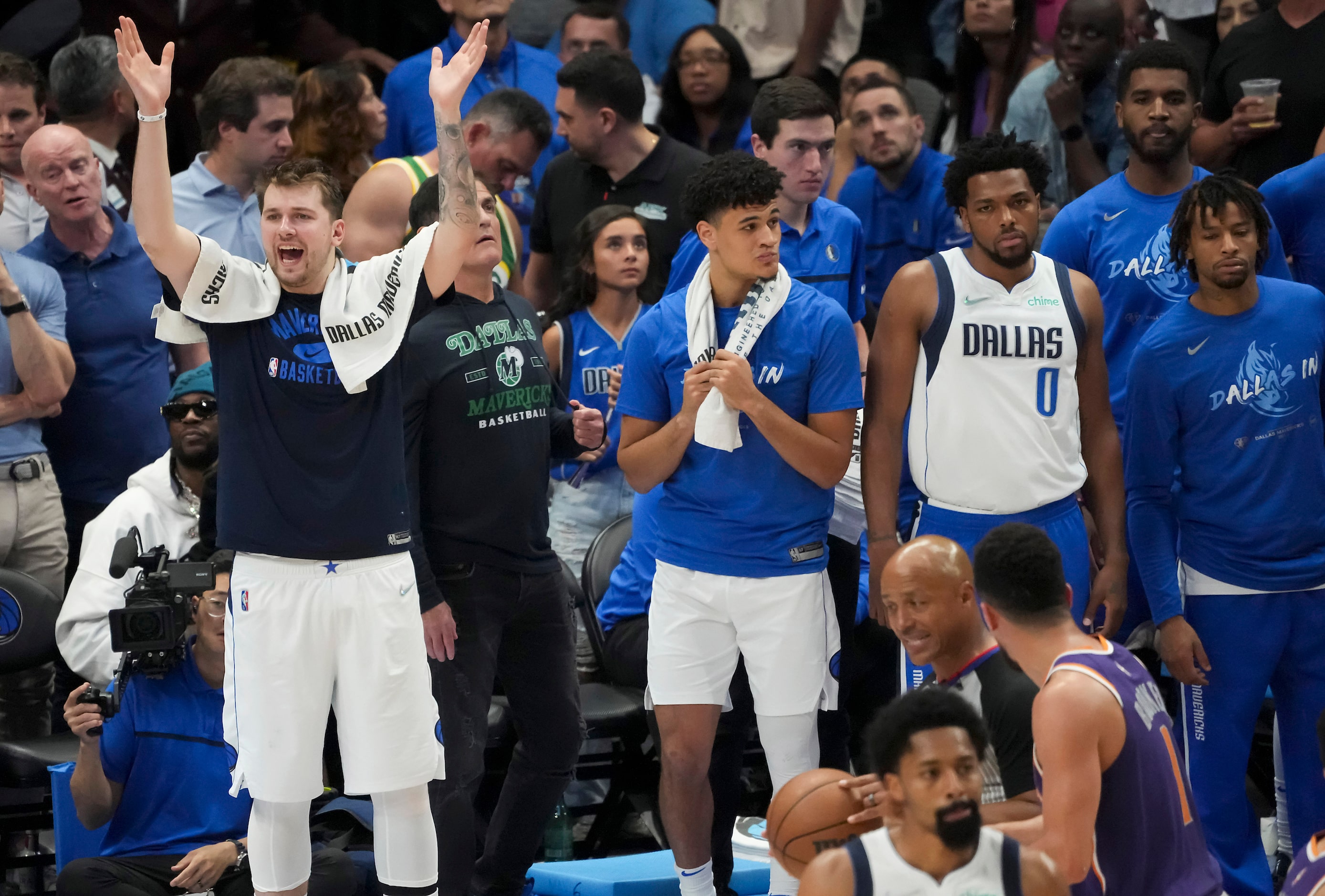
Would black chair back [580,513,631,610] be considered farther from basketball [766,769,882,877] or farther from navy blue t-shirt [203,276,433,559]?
basketball [766,769,882,877]

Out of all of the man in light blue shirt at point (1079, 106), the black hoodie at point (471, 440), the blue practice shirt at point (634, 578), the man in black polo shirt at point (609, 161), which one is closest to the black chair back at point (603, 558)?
the blue practice shirt at point (634, 578)

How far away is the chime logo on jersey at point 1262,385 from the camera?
16.6ft

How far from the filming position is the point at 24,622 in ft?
18.6

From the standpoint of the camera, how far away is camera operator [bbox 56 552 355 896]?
506 centimetres

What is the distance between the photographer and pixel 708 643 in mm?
4789

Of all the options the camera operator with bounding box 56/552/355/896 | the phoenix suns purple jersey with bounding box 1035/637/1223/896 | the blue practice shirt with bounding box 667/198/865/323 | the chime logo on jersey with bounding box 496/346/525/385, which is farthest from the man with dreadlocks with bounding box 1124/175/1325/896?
the camera operator with bounding box 56/552/355/896

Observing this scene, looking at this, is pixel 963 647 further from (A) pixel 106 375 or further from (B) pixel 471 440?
(A) pixel 106 375

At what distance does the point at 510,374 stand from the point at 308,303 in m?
0.75

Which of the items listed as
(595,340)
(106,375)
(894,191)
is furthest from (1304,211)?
(106,375)

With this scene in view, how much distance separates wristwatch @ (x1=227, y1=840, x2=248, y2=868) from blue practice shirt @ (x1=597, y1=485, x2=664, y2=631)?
1.56 meters

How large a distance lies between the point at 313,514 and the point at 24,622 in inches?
78.3

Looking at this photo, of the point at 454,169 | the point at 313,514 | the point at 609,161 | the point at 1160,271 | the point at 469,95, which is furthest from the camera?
the point at 469,95

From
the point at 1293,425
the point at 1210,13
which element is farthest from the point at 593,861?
the point at 1210,13

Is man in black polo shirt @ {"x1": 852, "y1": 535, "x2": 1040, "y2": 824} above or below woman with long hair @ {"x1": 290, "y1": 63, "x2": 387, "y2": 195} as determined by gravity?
below
